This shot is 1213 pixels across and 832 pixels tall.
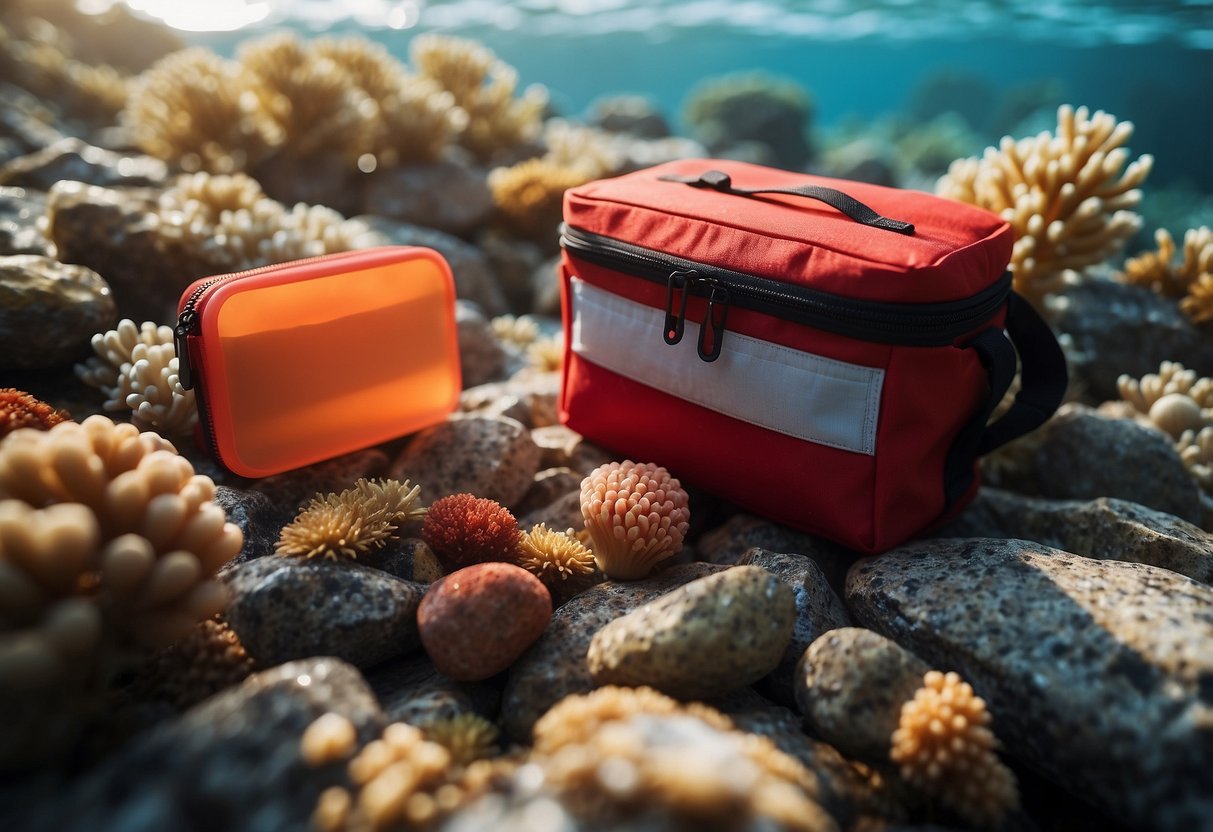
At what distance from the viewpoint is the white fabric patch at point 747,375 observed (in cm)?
228

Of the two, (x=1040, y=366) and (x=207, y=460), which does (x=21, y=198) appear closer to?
(x=207, y=460)

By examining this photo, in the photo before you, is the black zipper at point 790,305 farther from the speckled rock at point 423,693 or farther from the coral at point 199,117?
the coral at point 199,117

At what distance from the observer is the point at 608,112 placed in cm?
1348

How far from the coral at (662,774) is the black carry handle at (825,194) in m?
1.67

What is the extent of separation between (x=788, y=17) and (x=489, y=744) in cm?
2990

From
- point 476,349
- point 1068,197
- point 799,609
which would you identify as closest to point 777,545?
point 799,609

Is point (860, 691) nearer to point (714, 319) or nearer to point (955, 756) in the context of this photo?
point (955, 756)

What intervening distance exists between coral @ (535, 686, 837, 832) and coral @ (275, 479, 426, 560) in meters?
0.93

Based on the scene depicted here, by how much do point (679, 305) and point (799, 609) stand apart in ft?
3.54

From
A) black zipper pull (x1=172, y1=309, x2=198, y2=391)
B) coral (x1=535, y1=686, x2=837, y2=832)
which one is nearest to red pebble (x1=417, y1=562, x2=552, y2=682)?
coral (x1=535, y1=686, x2=837, y2=832)

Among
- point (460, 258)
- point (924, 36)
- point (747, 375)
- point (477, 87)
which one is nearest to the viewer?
point (747, 375)

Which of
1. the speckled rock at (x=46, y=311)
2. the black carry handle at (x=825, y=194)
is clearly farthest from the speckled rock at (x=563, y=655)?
the speckled rock at (x=46, y=311)

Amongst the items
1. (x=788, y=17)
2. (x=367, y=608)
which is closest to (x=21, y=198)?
(x=367, y=608)

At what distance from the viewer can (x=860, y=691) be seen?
5.78 ft
